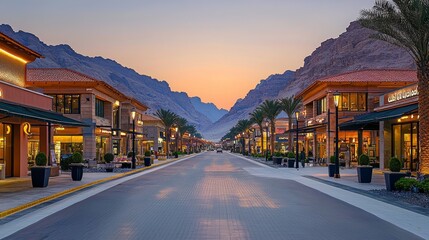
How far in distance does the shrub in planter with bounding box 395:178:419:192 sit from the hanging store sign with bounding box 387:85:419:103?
13.6 metres

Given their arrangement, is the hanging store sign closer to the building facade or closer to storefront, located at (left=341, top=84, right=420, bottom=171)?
storefront, located at (left=341, top=84, right=420, bottom=171)

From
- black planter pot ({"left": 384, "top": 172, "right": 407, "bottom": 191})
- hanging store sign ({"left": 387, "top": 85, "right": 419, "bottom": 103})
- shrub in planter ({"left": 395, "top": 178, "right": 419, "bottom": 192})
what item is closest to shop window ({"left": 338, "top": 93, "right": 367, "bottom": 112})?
hanging store sign ({"left": 387, "top": 85, "right": 419, "bottom": 103})

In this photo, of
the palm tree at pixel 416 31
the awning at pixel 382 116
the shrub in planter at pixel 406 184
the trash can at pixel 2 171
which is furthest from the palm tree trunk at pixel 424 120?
the trash can at pixel 2 171

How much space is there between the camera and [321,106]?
62.2 meters

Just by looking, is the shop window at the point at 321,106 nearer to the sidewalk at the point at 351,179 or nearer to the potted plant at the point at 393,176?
the sidewalk at the point at 351,179

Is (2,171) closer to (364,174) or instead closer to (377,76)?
(364,174)

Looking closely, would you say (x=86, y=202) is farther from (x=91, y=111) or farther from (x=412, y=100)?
(x=91, y=111)

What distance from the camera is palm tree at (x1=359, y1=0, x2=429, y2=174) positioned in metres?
21.8

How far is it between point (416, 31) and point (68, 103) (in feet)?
138

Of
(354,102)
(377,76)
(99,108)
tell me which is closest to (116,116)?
(99,108)

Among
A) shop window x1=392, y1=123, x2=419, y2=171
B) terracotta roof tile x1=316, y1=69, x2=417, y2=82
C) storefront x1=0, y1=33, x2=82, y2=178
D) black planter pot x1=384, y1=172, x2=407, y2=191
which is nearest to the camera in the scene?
black planter pot x1=384, y1=172, x2=407, y2=191

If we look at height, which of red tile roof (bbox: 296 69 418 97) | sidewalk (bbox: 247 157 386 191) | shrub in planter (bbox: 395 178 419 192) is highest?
red tile roof (bbox: 296 69 418 97)

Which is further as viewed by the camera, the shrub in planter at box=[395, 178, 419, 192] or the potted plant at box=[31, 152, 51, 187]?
the potted plant at box=[31, 152, 51, 187]

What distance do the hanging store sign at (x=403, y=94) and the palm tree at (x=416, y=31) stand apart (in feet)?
31.2
